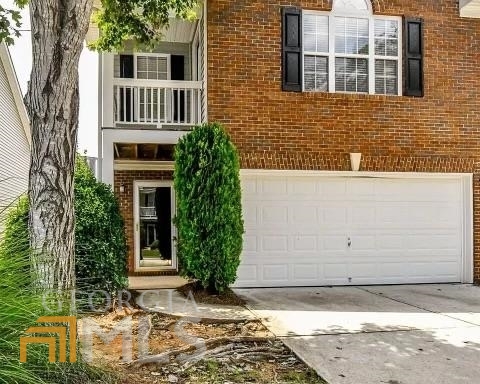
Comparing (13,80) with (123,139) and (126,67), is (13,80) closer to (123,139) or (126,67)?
(126,67)

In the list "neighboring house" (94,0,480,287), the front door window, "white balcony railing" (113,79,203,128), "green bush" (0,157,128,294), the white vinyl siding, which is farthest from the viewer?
the white vinyl siding

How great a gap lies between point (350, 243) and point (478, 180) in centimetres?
315

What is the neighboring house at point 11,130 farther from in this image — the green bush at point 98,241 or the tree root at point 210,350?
the tree root at point 210,350

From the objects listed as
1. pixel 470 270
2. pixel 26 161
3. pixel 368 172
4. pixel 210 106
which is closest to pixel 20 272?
pixel 210 106

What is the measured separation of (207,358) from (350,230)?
572cm

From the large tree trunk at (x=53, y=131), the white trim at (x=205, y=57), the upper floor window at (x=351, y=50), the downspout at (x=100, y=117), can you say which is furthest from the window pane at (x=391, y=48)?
the large tree trunk at (x=53, y=131)

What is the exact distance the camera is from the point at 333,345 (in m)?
5.78

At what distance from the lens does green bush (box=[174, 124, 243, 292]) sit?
8492mm

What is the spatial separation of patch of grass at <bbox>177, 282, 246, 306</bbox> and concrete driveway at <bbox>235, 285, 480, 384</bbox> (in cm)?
28

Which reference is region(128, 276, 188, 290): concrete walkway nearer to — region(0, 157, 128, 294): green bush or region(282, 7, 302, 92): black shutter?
region(0, 157, 128, 294): green bush

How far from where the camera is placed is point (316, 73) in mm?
10008

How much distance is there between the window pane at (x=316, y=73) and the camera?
9953 millimetres

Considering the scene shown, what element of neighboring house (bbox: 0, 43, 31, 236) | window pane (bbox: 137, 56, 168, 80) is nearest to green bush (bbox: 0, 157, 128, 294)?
window pane (bbox: 137, 56, 168, 80)

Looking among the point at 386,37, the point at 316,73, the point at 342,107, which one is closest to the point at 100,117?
the point at 316,73
